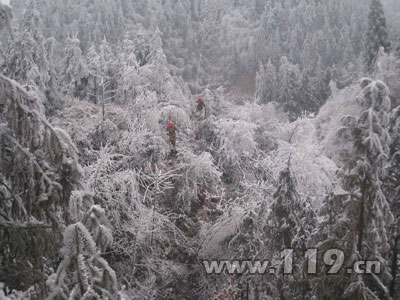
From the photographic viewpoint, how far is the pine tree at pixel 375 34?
45.0m

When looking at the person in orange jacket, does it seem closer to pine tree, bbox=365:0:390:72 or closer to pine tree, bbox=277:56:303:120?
pine tree, bbox=277:56:303:120

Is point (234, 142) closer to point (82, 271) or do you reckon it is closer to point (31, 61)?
point (31, 61)

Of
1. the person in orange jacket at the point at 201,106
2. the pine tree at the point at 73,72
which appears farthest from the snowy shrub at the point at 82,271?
the pine tree at the point at 73,72

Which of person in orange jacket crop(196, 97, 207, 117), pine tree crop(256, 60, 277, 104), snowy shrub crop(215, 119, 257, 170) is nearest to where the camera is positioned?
snowy shrub crop(215, 119, 257, 170)

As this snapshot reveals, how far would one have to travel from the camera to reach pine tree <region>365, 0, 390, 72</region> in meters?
45.0

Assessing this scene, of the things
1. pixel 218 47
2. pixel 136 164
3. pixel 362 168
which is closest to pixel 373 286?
pixel 362 168

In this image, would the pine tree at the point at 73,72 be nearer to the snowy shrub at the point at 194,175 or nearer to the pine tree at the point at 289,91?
the snowy shrub at the point at 194,175

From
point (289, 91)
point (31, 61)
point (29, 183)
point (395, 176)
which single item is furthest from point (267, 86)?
point (29, 183)

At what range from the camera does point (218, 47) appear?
86.4 metres

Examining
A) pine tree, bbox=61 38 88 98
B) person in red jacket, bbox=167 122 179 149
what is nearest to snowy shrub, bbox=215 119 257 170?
person in red jacket, bbox=167 122 179 149

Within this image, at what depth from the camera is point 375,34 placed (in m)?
45.6

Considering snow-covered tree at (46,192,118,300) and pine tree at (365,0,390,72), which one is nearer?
snow-covered tree at (46,192,118,300)

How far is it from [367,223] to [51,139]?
5487mm

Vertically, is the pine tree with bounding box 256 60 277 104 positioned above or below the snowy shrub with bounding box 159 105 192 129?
below
